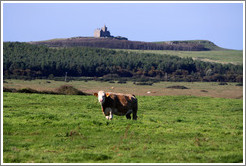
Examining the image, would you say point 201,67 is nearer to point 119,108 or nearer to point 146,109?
point 146,109

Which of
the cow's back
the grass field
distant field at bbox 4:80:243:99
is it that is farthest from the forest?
the grass field

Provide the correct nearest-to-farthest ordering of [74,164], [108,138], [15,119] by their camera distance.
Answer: [74,164] < [108,138] < [15,119]

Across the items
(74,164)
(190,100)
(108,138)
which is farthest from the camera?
(190,100)

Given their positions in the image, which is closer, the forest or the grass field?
the grass field

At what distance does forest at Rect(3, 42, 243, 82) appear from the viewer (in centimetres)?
10669

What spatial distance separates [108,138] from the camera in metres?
17.2

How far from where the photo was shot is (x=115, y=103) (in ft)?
72.7

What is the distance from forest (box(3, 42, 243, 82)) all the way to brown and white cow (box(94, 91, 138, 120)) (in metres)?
74.6

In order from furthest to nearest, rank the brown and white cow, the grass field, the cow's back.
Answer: the cow's back, the brown and white cow, the grass field

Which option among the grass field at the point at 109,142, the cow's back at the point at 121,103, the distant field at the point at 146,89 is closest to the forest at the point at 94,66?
the distant field at the point at 146,89

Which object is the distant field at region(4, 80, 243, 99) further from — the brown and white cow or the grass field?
the grass field

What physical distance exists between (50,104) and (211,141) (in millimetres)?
18821

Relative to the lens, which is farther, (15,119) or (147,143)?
(15,119)

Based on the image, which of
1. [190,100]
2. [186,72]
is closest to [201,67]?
[186,72]
